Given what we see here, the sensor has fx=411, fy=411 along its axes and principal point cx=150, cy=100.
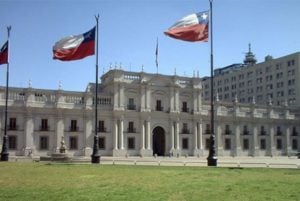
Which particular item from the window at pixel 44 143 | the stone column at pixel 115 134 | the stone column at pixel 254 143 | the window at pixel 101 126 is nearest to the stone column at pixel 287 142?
the stone column at pixel 254 143

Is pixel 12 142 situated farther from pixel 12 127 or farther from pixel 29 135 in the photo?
pixel 29 135

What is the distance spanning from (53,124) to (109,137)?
9.36 meters

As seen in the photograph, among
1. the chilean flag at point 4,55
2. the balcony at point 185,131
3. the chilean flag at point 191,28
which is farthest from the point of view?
the balcony at point 185,131

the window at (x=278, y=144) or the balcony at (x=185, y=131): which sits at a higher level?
the balcony at (x=185, y=131)

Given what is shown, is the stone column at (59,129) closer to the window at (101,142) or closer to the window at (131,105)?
the window at (101,142)

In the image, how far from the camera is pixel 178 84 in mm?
73062

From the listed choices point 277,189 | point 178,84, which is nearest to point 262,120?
point 178,84

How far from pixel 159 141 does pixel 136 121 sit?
20.8ft

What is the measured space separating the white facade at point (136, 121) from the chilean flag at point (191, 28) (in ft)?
122

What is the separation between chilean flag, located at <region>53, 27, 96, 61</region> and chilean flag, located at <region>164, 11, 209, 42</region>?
28.1 ft

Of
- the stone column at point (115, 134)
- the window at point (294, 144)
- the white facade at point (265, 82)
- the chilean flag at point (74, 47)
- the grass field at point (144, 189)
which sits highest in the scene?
the white facade at point (265, 82)

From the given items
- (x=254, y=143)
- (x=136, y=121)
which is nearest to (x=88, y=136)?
(x=136, y=121)

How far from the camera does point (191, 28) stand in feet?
99.4

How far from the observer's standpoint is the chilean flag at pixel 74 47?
113ft
